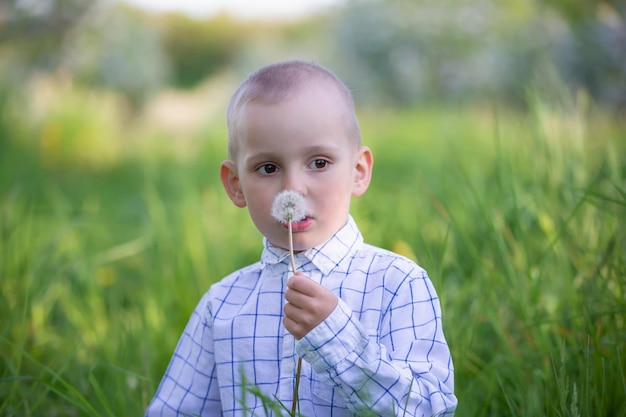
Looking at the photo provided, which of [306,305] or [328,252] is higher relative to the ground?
[328,252]

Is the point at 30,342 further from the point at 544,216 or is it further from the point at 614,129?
the point at 614,129

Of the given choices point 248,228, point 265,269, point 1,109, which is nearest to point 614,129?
point 248,228

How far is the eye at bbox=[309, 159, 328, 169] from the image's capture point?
1.45 m

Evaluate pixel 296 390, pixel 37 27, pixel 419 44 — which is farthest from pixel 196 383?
pixel 419 44

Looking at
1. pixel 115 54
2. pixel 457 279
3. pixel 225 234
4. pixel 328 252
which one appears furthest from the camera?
pixel 115 54

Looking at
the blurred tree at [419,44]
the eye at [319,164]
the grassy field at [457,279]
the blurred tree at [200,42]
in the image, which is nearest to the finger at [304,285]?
the eye at [319,164]

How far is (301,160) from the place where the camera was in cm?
143

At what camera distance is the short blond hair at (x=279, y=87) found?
1447 mm

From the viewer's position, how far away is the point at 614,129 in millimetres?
4062

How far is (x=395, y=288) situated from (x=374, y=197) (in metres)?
2.67

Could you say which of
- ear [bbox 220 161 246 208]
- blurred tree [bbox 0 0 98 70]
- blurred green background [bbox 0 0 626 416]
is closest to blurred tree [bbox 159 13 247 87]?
blurred tree [bbox 0 0 98 70]

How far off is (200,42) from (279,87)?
3868 centimetres

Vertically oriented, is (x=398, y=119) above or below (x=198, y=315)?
above

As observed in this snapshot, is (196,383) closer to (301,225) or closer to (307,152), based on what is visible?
(301,225)
